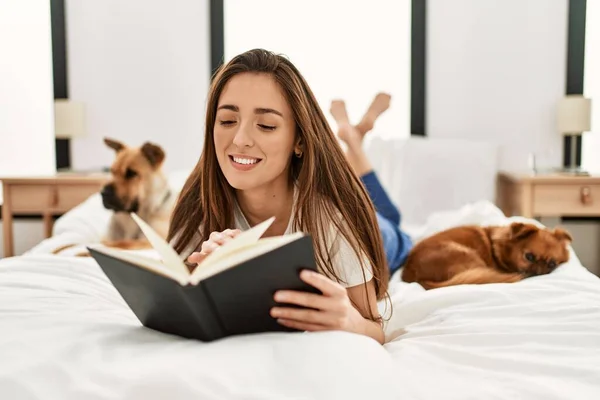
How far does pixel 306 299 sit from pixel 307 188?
0.33 m

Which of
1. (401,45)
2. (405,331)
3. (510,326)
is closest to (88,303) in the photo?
(405,331)

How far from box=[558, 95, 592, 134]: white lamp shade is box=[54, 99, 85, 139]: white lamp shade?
2.75 metres

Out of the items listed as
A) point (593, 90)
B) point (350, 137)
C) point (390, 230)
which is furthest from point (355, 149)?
point (593, 90)

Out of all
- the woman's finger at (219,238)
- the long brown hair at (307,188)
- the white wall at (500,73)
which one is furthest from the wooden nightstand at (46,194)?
the woman's finger at (219,238)

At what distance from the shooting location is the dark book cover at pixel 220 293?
698 millimetres

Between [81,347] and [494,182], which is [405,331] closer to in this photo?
[81,347]

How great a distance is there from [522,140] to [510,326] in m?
2.64

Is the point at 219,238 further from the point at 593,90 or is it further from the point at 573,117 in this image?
the point at 593,90

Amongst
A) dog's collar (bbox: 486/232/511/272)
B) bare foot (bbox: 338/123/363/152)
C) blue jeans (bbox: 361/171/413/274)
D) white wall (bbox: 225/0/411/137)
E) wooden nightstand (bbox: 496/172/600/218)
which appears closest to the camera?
dog's collar (bbox: 486/232/511/272)

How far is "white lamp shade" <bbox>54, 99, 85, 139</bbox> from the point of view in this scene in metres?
3.30

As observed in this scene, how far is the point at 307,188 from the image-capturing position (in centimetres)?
108

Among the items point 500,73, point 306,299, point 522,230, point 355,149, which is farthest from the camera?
point 500,73

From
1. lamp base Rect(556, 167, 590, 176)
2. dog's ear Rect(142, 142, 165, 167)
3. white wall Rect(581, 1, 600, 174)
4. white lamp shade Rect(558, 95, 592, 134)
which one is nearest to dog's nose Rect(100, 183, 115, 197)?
dog's ear Rect(142, 142, 165, 167)

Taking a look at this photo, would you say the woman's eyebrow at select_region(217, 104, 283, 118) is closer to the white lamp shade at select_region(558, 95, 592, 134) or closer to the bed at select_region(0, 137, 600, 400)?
the bed at select_region(0, 137, 600, 400)
